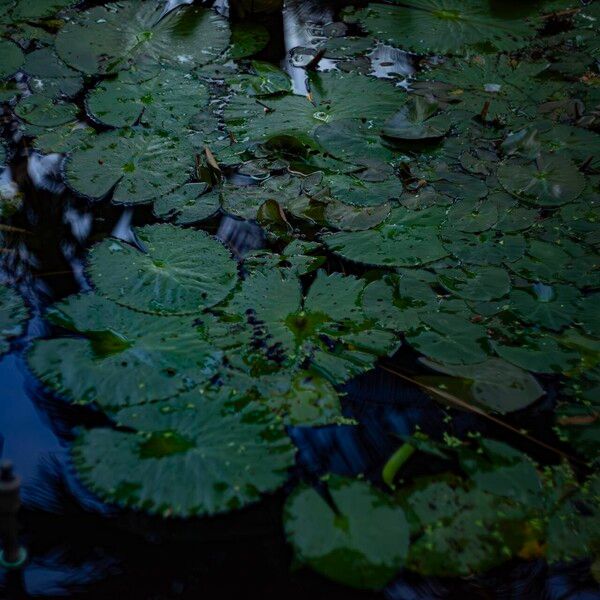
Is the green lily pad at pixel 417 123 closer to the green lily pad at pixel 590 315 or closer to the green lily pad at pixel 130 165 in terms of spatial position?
the green lily pad at pixel 130 165

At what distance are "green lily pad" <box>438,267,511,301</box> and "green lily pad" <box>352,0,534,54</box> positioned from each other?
139 centimetres

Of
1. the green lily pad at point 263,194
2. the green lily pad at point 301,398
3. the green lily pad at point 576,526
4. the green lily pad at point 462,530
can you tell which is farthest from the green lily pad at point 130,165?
the green lily pad at point 576,526

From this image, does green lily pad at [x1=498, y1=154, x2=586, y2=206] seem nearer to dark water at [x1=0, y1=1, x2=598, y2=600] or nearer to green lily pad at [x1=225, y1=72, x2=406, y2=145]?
green lily pad at [x1=225, y1=72, x2=406, y2=145]

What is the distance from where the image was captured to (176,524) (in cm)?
140

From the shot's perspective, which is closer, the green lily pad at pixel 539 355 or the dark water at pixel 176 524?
the dark water at pixel 176 524

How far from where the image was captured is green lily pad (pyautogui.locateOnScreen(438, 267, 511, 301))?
191 cm

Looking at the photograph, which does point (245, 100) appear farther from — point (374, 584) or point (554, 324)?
point (374, 584)

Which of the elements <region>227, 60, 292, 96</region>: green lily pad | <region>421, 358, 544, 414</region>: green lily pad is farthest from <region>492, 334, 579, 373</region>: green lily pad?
<region>227, 60, 292, 96</region>: green lily pad

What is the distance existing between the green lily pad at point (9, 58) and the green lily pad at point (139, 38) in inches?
6.7

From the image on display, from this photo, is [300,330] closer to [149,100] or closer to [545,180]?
[545,180]

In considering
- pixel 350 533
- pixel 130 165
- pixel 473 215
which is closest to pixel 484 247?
pixel 473 215

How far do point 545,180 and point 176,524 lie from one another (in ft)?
5.53

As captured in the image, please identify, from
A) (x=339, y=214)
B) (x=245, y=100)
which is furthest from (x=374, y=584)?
(x=245, y=100)

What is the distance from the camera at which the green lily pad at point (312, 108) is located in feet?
8.12
